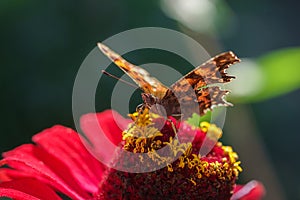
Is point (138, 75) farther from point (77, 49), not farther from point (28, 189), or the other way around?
point (77, 49)

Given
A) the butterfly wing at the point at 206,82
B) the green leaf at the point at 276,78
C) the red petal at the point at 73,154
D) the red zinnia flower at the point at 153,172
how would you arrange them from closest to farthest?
1. the butterfly wing at the point at 206,82
2. the red zinnia flower at the point at 153,172
3. the red petal at the point at 73,154
4. the green leaf at the point at 276,78

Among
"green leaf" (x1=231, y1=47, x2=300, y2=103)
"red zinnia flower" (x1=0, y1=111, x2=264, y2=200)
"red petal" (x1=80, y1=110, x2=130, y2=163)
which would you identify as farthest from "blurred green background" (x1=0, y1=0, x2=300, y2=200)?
"red zinnia flower" (x1=0, y1=111, x2=264, y2=200)

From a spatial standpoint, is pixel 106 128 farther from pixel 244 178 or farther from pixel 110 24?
pixel 110 24

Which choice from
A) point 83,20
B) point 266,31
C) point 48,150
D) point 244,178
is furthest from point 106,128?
point 266,31

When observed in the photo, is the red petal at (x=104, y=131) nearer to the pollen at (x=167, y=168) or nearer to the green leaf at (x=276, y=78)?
the pollen at (x=167, y=168)

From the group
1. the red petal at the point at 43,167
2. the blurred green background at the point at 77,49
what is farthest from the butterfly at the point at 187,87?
the blurred green background at the point at 77,49

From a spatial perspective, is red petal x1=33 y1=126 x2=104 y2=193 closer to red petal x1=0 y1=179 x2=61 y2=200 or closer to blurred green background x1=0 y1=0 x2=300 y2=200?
red petal x1=0 y1=179 x2=61 y2=200

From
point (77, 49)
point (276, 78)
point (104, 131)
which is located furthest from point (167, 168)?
point (77, 49)
